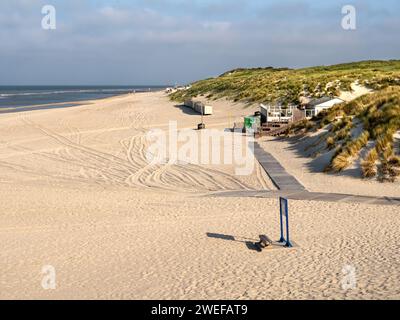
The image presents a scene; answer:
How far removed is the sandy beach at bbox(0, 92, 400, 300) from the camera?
303 inches

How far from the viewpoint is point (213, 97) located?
56.3m

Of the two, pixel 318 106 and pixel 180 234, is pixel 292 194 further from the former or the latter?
pixel 318 106

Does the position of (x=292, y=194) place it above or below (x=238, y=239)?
above

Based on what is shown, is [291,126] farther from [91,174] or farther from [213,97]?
[213,97]

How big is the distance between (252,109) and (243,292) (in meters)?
34.7

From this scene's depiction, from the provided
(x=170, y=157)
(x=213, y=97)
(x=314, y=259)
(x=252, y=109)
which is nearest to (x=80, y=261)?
(x=314, y=259)

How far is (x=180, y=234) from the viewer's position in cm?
1066

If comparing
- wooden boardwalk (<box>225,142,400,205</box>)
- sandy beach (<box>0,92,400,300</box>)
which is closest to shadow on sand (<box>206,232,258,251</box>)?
sandy beach (<box>0,92,400,300</box>)

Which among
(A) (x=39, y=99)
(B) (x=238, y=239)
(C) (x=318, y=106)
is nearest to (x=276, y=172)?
(B) (x=238, y=239)

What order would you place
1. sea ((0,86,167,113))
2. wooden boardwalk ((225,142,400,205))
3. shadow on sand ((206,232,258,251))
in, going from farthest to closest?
sea ((0,86,167,113)) < wooden boardwalk ((225,142,400,205)) < shadow on sand ((206,232,258,251))

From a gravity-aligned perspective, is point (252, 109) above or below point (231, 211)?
above

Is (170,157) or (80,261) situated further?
(170,157)

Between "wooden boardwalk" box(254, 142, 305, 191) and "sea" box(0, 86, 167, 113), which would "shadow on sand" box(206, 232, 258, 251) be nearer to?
"wooden boardwalk" box(254, 142, 305, 191)

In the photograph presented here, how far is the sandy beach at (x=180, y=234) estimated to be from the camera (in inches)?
303
